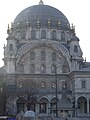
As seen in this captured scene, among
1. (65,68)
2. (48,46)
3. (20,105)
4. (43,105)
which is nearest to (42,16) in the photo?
(48,46)

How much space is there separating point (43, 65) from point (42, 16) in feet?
45.4

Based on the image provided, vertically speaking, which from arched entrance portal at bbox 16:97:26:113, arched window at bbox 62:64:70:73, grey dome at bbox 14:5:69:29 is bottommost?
arched entrance portal at bbox 16:97:26:113

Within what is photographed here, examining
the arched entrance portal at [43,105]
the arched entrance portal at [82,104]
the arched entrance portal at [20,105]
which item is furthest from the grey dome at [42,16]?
the arched entrance portal at [82,104]

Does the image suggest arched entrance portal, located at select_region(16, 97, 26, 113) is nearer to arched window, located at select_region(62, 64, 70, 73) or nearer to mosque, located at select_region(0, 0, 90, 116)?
mosque, located at select_region(0, 0, 90, 116)

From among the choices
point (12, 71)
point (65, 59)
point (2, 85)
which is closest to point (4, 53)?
point (12, 71)

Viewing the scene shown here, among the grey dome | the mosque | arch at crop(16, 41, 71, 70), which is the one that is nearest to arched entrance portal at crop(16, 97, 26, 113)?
the mosque

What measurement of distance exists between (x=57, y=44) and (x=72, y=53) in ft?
14.6

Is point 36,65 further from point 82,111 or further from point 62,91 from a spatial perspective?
point 82,111

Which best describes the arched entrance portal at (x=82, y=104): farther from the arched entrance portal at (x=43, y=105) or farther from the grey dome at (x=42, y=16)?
the grey dome at (x=42, y=16)

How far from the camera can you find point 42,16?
3917 inches

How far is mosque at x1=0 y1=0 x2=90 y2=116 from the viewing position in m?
84.4

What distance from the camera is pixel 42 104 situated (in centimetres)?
8775

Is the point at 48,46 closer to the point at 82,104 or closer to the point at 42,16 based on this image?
the point at 42,16

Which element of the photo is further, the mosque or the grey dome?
the grey dome
